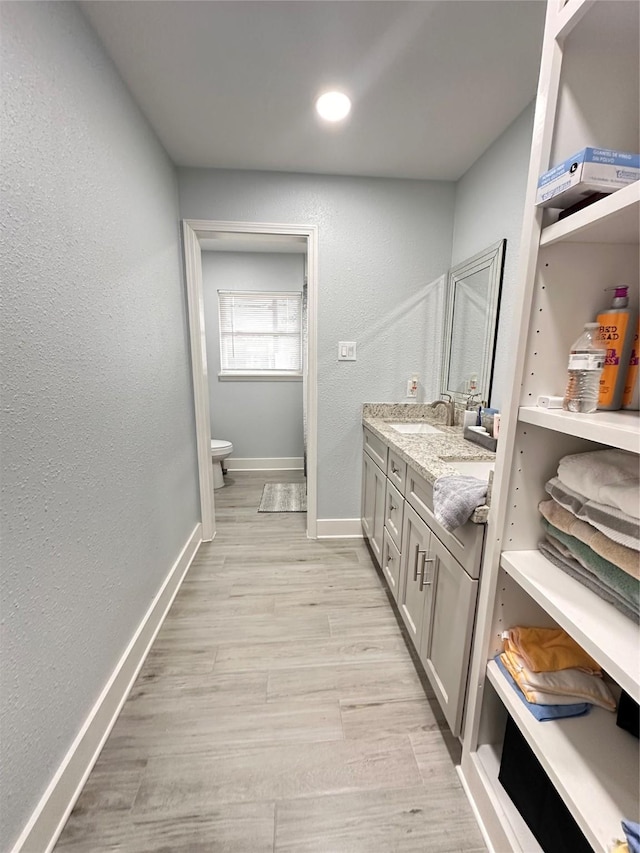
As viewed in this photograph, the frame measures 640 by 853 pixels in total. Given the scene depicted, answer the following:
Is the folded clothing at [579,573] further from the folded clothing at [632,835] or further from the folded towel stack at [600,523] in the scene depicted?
the folded clothing at [632,835]

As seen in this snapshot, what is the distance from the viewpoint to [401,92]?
1392 millimetres

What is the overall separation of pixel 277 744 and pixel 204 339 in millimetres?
2110

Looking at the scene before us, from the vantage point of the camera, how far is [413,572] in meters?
1.42

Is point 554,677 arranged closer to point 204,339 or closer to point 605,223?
point 605,223

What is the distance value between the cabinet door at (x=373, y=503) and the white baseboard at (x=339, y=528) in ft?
0.29

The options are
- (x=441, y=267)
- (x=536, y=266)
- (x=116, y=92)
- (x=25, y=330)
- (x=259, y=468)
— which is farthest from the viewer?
(x=259, y=468)

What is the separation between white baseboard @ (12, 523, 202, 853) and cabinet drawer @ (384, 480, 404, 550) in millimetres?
1212

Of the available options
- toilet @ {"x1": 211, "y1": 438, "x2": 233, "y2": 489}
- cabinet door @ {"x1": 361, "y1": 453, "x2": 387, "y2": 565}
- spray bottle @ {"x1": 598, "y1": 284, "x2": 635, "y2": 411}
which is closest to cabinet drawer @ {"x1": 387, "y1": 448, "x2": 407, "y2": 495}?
cabinet door @ {"x1": 361, "y1": 453, "x2": 387, "y2": 565}

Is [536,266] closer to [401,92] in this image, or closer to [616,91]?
[616,91]

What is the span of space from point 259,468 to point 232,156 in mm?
2925

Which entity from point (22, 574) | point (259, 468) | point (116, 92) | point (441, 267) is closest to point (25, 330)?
point (22, 574)

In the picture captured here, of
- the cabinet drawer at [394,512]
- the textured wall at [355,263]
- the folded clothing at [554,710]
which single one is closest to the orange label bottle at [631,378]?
the folded clothing at [554,710]

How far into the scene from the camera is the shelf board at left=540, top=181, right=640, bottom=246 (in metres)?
0.53

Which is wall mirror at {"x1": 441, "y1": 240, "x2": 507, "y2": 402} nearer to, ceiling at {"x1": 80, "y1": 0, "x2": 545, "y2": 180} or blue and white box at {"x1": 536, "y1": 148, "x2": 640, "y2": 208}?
ceiling at {"x1": 80, "y1": 0, "x2": 545, "y2": 180}
